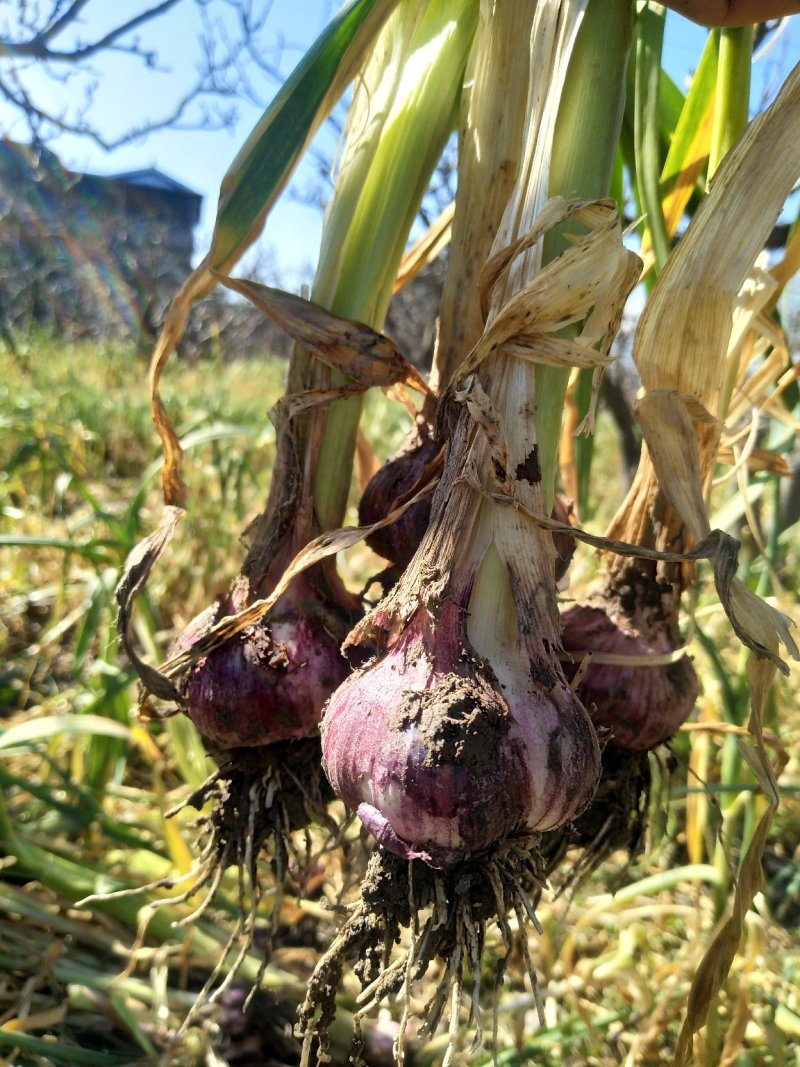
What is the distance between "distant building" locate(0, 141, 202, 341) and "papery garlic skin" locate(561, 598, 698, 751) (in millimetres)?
5899

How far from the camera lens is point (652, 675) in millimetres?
597

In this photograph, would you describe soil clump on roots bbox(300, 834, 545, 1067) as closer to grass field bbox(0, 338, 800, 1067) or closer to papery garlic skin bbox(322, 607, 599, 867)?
papery garlic skin bbox(322, 607, 599, 867)

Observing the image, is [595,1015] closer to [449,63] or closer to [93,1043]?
[93,1043]

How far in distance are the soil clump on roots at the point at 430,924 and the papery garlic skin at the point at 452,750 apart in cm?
3

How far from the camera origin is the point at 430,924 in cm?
50

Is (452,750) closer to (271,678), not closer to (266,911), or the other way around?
(271,678)

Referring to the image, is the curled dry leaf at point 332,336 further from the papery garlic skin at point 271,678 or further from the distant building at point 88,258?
the distant building at point 88,258

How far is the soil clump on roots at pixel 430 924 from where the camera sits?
0.48 meters

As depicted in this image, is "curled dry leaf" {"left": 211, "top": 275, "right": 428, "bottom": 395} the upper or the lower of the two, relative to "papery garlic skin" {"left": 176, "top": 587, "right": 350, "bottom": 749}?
upper

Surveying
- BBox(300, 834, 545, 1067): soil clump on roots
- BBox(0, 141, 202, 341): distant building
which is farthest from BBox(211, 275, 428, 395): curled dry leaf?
BBox(0, 141, 202, 341): distant building

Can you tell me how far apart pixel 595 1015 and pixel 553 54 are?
998 millimetres

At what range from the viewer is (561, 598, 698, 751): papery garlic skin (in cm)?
59

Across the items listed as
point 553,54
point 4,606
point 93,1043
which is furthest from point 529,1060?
point 4,606

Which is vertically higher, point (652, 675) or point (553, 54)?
point (553, 54)
